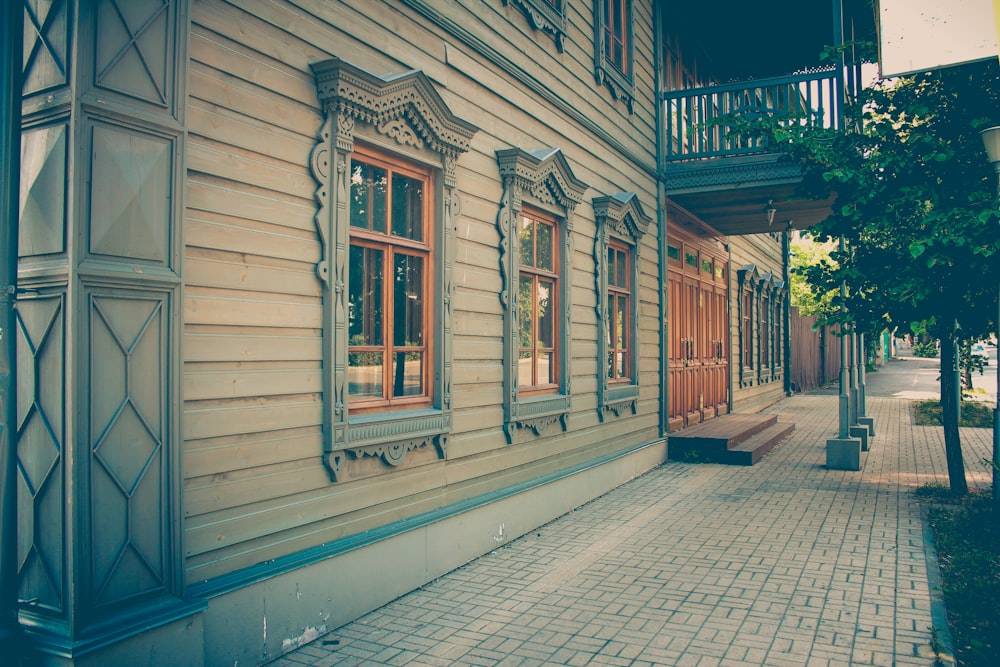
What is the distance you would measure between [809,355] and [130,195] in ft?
94.1

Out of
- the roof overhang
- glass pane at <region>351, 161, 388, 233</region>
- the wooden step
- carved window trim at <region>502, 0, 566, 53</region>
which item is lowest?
the wooden step

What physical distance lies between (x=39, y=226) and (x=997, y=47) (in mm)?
4713

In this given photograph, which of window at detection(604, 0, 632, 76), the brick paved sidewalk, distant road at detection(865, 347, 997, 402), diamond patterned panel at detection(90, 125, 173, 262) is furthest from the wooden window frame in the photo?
distant road at detection(865, 347, 997, 402)

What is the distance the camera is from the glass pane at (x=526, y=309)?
291 inches

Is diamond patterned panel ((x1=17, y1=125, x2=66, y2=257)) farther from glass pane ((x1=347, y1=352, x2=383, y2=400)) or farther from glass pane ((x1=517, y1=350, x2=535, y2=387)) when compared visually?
glass pane ((x1=517, y1=350, x2=535, y2=387))

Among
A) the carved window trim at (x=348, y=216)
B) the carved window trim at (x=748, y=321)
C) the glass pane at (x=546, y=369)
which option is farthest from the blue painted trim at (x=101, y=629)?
the carved window trim at (x=748, y=321)

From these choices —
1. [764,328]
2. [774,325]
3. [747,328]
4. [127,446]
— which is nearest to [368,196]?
[127,446]

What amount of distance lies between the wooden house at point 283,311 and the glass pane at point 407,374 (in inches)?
0.7

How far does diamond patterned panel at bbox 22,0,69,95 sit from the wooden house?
14mm

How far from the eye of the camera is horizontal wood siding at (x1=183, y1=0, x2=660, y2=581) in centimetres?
389

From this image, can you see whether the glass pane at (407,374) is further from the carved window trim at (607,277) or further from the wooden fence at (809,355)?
the wooden fence at (809,355)

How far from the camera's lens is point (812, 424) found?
16.8 metres

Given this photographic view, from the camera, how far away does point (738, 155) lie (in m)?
11.5

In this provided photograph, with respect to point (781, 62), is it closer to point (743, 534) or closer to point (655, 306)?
point (655, 306)
